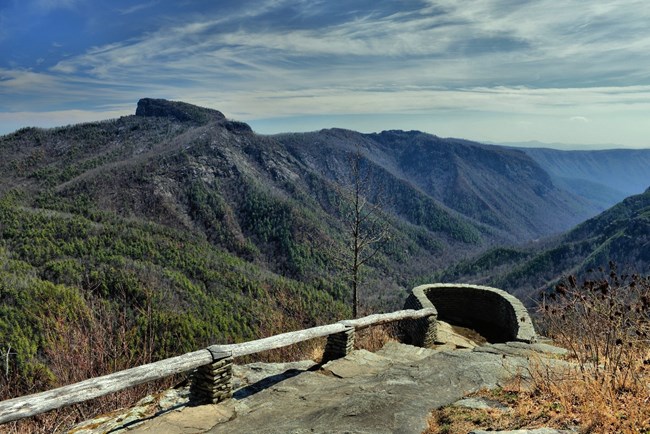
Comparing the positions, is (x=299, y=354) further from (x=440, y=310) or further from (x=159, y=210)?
(x=159, y=210)

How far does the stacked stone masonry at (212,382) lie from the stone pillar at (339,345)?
10.4ft

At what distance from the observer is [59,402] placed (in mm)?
5496

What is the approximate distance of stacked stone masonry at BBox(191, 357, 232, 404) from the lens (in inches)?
278

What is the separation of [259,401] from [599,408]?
5.12 m

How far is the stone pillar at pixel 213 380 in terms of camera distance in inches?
278

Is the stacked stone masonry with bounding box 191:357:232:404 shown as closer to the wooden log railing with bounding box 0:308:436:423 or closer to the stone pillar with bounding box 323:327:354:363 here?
the wooden log railing with bounding box 0:308:436:423

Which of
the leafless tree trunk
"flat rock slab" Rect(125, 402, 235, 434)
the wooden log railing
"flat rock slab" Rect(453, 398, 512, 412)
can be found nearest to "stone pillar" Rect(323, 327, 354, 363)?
the wooden log railing

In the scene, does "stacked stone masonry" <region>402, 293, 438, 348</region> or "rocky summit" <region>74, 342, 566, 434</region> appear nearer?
"rocky summit" <region>74, 342, 566, 434</region>

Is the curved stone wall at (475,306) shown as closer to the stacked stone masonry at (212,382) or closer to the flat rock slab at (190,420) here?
the stacked stone masonry at (212,382)

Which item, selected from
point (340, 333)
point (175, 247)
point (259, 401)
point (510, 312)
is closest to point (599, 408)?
point (259, 401)

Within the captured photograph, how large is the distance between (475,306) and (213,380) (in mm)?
13530

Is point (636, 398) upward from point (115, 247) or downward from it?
upward

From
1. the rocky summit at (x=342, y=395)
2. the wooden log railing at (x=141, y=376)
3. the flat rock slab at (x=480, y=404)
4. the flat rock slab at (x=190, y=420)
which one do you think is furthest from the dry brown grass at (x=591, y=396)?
the wooden log railing at (x=141, y=376)

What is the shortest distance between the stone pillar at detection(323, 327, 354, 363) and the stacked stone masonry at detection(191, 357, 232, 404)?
3.17 meters
